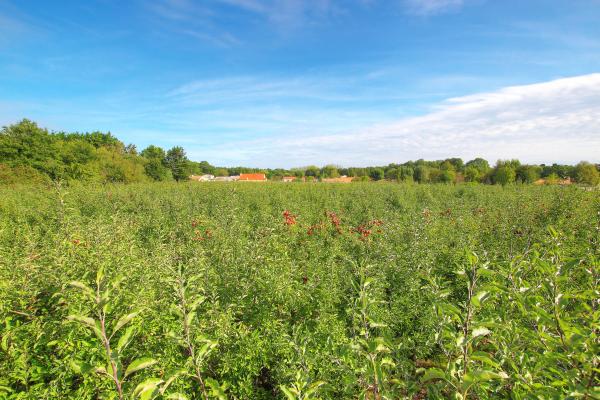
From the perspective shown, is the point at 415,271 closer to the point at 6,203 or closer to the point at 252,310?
the point at 252,310

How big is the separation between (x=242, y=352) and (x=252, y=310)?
956 millimetres

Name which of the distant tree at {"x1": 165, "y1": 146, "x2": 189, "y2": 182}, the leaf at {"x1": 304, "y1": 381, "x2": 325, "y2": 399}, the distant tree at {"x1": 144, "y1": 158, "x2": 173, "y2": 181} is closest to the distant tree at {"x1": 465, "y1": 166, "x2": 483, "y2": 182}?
the leaf at {"x1": 304, "y1": 381, "x2": 325, "y2": 399}

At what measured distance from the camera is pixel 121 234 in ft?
17.1

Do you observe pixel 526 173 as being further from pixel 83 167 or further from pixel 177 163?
pixel 177 163

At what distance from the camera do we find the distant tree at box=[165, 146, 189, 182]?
2192 inches

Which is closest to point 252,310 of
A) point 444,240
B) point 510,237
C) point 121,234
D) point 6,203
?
point 121,234

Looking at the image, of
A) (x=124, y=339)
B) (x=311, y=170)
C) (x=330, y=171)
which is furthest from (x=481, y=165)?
(x=124, y=339)

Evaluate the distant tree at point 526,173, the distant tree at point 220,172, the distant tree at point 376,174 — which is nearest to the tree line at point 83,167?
the distant tree at point 526,173

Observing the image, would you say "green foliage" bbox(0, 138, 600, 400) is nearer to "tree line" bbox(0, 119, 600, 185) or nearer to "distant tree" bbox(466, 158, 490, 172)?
"tree line" bbox(0, 119, 600, 185)

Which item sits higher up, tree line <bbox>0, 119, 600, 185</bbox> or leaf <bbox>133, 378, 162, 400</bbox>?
tree line <bbox>0, 119, 600, 185</bbox>

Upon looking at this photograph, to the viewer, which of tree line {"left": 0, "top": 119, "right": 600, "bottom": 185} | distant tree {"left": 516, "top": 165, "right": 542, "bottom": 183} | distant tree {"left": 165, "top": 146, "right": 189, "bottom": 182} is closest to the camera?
tree line {"left": 0, "top": 119, "right": 600, "bottom": 185}

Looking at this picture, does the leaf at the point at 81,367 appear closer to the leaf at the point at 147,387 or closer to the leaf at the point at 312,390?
the leaf at the point at 147,387

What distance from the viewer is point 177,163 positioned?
187 ft

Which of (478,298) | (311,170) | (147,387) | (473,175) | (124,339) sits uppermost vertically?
(311,170)
